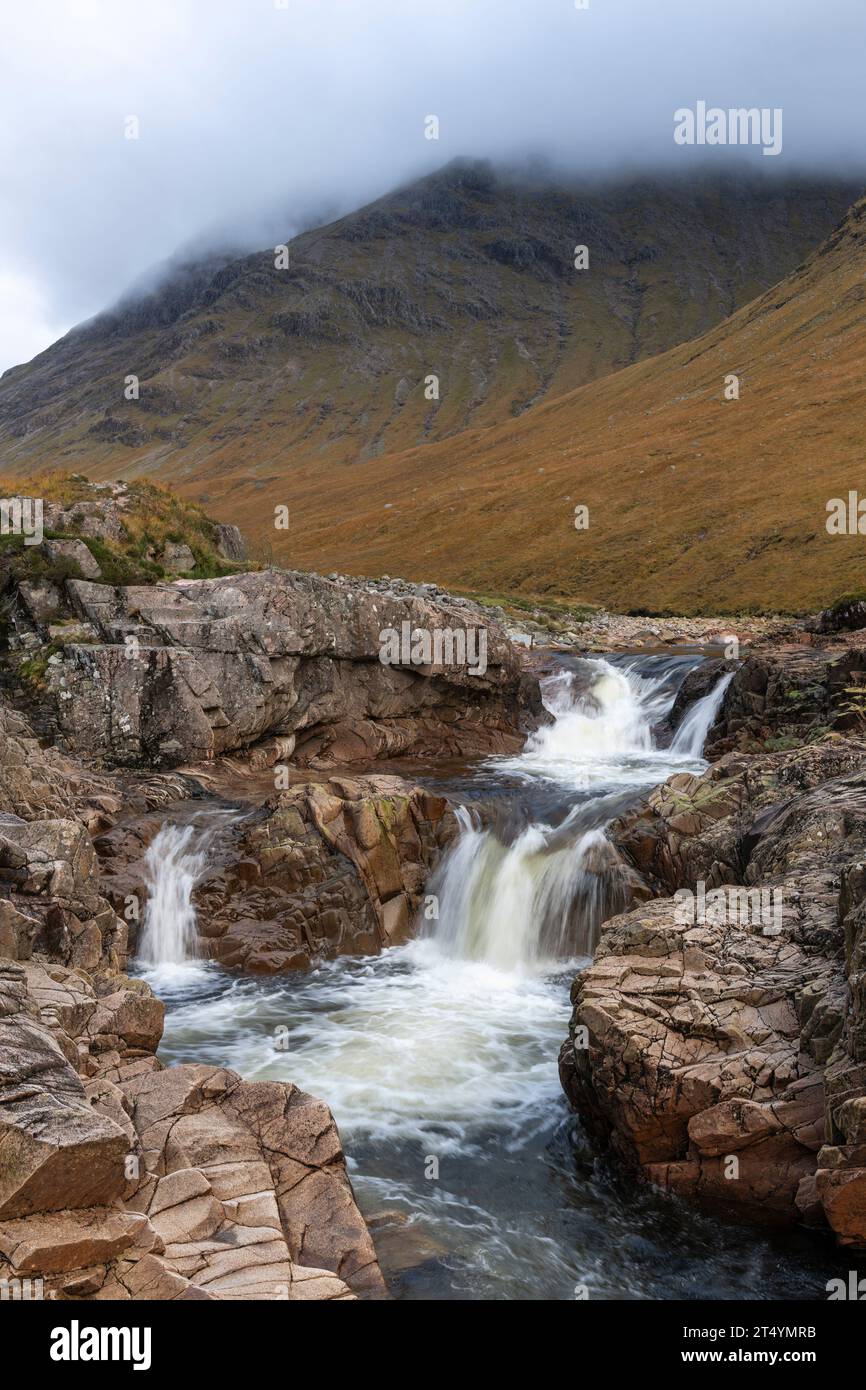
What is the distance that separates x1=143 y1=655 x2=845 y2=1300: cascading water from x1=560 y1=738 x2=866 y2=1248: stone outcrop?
0.75m

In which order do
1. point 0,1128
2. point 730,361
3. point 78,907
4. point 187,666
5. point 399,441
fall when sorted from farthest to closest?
point 399,441, point 730,361, point 187,666, point 78,907, point 0,1128

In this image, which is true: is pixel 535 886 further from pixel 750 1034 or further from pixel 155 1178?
pixel 155 1178

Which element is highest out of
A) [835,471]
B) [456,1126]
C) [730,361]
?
[730,361]

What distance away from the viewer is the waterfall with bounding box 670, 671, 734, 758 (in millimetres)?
30875

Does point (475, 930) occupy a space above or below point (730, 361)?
below

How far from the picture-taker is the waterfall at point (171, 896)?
18641 millimetres

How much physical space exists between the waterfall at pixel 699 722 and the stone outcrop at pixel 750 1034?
49.0 ft

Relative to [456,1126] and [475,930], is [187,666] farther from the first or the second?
[456,1126]

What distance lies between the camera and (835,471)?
85625 mm

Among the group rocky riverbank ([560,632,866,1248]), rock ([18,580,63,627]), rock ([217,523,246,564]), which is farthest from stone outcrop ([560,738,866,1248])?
rock ([217,523,246,564])

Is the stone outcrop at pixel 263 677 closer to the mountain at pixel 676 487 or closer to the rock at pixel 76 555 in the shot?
the rock at pixel 76 555

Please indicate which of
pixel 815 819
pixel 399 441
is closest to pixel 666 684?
pixel 815 819

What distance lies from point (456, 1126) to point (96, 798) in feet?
38.4

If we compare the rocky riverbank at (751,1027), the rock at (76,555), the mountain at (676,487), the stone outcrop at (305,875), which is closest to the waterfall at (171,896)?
the stone outcrop at (305,875)
